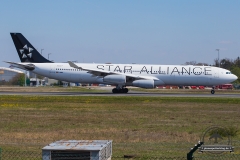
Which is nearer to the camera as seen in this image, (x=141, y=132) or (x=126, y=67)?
(x=141, y=132)

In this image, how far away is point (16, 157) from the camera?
46.8 feet

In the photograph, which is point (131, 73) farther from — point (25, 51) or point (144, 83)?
point (25, 51)

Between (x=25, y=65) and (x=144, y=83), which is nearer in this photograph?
(x=144, y=83)

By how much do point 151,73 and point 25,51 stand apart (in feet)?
48.0

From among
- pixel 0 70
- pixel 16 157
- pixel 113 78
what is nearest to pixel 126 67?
pixel 113 78

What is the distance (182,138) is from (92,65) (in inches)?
1562

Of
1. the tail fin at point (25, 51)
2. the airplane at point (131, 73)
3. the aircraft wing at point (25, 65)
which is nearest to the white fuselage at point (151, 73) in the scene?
the airplane at point (131, 73)

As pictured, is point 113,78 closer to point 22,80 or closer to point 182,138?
point 182,138

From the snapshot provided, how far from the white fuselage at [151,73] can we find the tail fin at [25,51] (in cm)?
183

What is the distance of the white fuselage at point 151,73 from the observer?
5681 centimetres

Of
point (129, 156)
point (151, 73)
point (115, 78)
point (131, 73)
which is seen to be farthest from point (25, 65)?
point (129, 156)

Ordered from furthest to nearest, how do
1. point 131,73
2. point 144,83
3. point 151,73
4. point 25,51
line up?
point 25,51, point 131,73, point 151,73, point 144,83

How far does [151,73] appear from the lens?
5703 centimetres

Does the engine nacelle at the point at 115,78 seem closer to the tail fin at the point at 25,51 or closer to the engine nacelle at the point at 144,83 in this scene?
the engine nacelle at the point at 144,83
